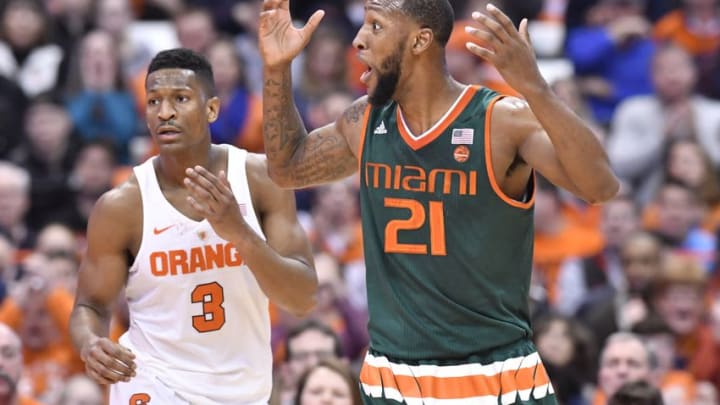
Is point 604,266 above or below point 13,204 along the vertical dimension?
below

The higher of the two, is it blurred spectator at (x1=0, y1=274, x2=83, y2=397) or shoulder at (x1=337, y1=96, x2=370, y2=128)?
shoulder at (x1=337, y1=96, x2=370, y2=128)

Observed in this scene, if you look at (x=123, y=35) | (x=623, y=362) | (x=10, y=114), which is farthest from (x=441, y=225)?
(x=123, y=35)

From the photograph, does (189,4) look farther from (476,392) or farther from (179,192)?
(476,392)

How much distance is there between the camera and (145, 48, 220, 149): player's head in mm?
6291

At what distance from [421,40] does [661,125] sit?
6.93m

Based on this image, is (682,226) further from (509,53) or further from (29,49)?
(509,53)

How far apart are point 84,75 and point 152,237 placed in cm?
628

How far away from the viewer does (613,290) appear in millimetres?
10586

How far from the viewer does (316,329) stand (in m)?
9.00

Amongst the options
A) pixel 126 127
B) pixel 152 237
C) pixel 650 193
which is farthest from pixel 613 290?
pixel 152 237

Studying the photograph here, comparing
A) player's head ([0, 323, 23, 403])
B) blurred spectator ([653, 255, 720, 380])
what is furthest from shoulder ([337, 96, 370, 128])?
blurred spectator ([653, 255, 720, 380])

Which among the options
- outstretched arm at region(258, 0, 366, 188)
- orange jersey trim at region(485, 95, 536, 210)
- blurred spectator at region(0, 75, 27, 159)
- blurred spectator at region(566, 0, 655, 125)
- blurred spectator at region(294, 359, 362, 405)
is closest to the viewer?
orange jersey trim at region(485, 95, 536, 210)

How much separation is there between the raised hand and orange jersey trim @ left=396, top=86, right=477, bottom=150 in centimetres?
58

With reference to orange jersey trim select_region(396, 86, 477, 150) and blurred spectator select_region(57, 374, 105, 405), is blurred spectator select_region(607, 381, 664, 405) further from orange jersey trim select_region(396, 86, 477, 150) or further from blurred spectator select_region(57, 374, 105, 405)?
blurred spectator select_region(57, 374, 105, 405)
